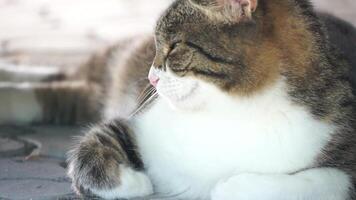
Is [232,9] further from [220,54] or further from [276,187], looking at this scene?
[276,187]

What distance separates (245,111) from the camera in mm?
1669

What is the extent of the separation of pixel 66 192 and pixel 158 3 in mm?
2795

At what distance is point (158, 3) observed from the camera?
454cm

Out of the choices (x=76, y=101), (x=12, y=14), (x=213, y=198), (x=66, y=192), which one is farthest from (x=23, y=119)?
(x=12, y=14)

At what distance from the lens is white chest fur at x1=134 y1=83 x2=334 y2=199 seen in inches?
65.3

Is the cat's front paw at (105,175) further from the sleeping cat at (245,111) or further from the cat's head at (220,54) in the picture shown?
the cat's head at (220,54)

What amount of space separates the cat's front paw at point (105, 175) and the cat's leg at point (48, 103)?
2.44 feet

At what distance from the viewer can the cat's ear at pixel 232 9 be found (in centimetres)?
162

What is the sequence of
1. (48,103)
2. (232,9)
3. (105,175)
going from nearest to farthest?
(232,9)
(105,175)
(48,103)

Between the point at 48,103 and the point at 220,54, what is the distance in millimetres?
1121

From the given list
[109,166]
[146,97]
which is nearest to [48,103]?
[146,97]

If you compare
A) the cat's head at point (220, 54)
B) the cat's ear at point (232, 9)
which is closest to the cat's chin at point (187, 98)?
the cat's head at point (220, 54)

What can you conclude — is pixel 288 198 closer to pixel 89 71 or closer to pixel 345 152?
pixel 345 152

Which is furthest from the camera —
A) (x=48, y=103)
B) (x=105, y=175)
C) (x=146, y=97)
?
(x=48, y=103)
